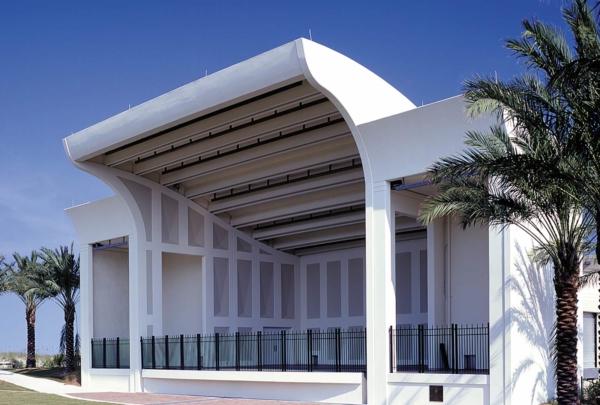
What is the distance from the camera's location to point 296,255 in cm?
3812

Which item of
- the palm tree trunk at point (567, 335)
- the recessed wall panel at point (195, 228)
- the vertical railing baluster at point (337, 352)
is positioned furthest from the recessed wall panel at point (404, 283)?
the palm tree trunk at point (567, 335)

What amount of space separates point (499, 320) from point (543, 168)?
607cm

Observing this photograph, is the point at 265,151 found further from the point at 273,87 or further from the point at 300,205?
the point at 273,87

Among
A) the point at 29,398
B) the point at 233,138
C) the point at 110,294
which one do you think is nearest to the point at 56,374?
the point at 110,294

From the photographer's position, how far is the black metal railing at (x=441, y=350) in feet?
73.2

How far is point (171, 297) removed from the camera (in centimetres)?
3578

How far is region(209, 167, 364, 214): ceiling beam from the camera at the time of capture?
2970 centimetres

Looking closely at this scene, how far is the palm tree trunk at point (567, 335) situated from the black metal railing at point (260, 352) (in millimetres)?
7333

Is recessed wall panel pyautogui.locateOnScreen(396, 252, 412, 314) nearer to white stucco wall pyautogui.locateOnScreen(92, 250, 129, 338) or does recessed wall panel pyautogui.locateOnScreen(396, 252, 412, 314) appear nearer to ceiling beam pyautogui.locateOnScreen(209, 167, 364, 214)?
ceiling beam pyautogui.locateOnScreen(209, 167, 364, 214)

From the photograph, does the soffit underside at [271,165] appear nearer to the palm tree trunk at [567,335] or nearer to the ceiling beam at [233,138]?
the ceiling beam at [233,138]

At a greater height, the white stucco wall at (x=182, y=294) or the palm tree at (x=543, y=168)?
the palm tree at (x=543, y=168)

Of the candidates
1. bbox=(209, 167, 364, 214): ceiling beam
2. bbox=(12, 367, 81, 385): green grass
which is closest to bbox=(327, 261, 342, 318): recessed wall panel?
bbox=(209, 167, 364, 214): ceiling beam

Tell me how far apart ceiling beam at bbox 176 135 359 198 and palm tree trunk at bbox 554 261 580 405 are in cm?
1062

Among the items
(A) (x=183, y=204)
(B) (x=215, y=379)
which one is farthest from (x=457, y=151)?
(A) (x=183, y=204)
